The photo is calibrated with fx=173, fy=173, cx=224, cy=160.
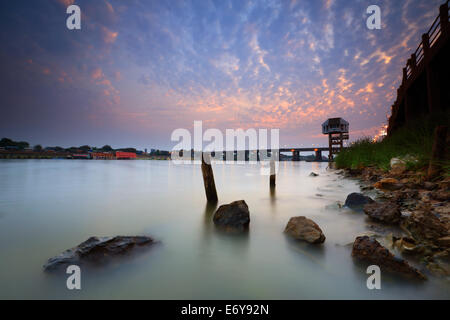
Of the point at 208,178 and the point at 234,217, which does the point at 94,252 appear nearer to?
the point at 234,217

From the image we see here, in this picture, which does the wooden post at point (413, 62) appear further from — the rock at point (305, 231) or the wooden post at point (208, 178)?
the rock at point (305, 231)

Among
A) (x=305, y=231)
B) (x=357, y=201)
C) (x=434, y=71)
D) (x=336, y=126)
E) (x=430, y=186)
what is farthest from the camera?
(x=336, y=126)

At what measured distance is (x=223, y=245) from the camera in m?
2.27

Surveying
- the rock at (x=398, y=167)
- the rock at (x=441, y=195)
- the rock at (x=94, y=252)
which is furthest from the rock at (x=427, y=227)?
the rock at (x=398, y=167)

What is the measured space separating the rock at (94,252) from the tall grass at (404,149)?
18.1ft

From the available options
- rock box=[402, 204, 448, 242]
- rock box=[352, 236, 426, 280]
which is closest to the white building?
rock box=[402, 204, 448, 242]

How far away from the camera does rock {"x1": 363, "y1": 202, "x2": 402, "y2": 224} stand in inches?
99.9

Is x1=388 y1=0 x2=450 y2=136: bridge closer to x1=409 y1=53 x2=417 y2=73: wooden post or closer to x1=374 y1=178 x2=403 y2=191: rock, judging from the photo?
x1=409 y1=53 x2=417 y2=73: wooden post

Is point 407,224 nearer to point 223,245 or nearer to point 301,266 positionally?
point 301,266

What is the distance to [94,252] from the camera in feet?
6.02

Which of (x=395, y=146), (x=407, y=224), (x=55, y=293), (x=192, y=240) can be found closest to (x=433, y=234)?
(x=407, y=224)

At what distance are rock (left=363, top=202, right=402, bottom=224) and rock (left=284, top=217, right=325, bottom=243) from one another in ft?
3.86

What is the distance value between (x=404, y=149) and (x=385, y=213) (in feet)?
18.3
